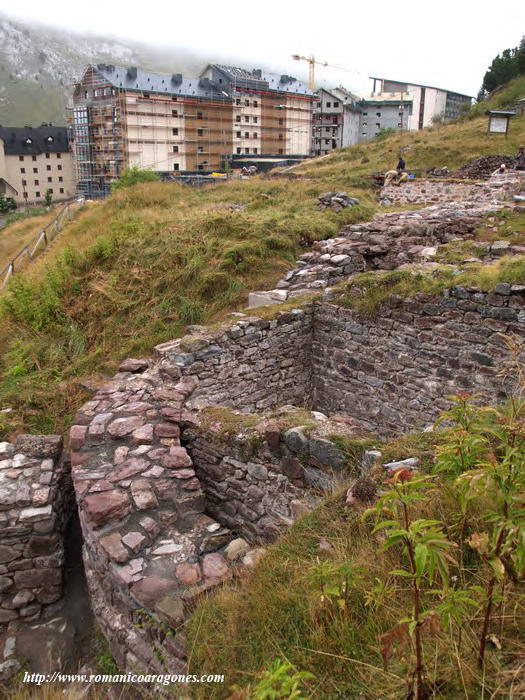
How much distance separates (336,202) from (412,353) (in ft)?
23.2

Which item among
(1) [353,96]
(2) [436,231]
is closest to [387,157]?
(2) [436,231]

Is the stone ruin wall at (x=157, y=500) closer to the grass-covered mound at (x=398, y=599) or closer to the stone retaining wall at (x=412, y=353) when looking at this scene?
the grass-covered mound at (x=398, y=599)

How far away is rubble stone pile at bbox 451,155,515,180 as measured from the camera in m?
18.8

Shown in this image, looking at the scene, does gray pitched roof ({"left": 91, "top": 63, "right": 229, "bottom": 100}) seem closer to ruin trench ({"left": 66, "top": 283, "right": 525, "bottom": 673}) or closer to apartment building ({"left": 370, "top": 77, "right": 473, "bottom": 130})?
apartment building ({"left": 370, "top": 77, "right": 473, "bottom": 130})

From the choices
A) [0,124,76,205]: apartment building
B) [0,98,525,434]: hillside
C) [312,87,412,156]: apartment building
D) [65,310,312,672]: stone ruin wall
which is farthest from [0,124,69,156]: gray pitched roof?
[65,310,312,672]: stone ruin wall

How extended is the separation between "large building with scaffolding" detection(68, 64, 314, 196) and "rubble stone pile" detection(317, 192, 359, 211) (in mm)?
36985

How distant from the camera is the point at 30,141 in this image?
6512 cm

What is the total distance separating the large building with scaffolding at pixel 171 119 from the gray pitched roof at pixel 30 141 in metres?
16.2

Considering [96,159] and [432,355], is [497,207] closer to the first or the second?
[432,355]

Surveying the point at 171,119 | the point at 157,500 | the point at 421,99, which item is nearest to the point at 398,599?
the point at 157,500

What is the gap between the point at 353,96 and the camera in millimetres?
68125

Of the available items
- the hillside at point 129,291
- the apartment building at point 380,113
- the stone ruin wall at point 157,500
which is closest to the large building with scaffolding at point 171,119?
the apartment building at point 380,113

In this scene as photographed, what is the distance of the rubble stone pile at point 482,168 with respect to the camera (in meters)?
18.8

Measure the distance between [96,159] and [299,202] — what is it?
143 ft
